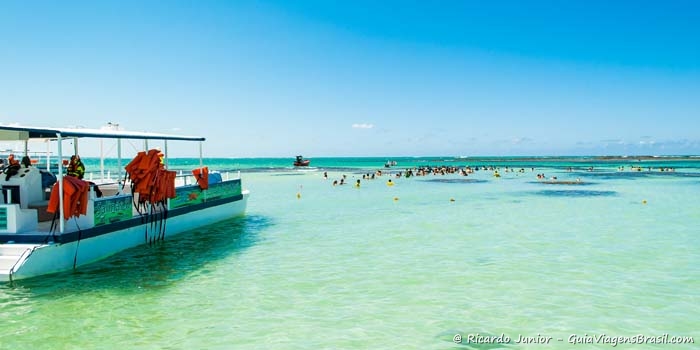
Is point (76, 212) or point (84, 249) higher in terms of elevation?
point (76, 212)

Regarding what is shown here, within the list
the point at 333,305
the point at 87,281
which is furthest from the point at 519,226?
the point at 87,281

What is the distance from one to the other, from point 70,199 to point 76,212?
41 centimetres

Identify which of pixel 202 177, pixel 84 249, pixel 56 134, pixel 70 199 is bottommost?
pixel 84 249

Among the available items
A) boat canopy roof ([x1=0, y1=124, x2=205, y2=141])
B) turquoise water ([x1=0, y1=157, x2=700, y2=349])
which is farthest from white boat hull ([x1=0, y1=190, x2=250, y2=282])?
boat canopy roof ([x1=0, y1=124, x2=205, y2=141])

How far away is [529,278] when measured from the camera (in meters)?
12.3

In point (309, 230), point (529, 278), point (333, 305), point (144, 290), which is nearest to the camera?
point (333, 305)

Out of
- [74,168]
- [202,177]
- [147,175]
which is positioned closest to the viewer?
[147,175]

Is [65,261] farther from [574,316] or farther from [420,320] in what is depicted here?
[574,316]

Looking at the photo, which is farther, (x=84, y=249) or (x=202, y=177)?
(x=202, y=177)

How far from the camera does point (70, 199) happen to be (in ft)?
40.8

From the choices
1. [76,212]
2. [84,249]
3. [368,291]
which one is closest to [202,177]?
[84,249]

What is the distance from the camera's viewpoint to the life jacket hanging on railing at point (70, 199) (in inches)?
484

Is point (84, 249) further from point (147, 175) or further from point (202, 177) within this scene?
point (202, 177)

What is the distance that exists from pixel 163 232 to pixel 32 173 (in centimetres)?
454
